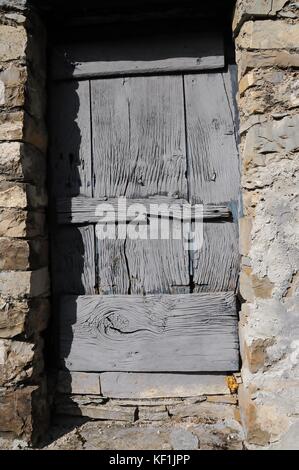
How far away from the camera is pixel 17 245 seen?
75.9 inches

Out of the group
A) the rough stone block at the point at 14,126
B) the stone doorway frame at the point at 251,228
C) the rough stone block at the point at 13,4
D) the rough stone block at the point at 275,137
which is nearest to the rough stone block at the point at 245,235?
the stone doorway frame at the point at 251,228

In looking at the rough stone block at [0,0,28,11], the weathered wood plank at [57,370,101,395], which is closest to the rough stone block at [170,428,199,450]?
the weathered wood plank at [57,370,101,395]

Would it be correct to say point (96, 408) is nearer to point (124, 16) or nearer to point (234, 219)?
point (234, 219)

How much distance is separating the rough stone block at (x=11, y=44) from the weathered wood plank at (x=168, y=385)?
174cm

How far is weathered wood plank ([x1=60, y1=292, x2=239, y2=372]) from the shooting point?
6.96ft

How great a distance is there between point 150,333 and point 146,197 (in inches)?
29.0

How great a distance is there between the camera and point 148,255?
86.0 inches

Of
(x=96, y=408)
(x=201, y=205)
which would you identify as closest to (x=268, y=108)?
(x=201, y=205)

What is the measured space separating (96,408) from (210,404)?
2.01 feet

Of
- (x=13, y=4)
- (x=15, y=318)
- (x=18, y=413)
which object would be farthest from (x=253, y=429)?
(x=13, y=4)

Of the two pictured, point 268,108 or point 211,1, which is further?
point 211,1

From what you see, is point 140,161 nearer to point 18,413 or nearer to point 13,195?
point 13,195

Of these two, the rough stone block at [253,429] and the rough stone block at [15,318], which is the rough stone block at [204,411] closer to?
the rough stone block at [253,429]

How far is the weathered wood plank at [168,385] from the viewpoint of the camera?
7.00 ft
